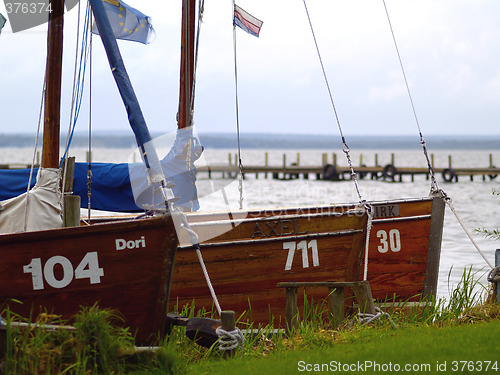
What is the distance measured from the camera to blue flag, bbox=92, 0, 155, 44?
13773 mm

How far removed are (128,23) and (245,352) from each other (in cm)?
841

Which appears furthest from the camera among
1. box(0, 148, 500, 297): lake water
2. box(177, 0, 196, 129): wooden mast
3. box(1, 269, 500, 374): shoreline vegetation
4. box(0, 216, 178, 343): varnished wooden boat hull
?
box(0, 148, 500, 297): lake water

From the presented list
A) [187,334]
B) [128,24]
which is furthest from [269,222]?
[128,24]

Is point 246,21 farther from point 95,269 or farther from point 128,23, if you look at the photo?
point 95,269

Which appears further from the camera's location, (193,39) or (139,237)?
(193,39)

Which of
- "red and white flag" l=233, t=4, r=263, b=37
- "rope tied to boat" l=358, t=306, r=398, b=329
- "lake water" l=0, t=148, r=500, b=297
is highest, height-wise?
"red and white flag" l=233, t=4, r=263, b=37

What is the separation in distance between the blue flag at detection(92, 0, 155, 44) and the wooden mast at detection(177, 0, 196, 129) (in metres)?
1.85

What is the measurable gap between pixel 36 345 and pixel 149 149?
2.48m

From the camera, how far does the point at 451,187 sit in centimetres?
5934

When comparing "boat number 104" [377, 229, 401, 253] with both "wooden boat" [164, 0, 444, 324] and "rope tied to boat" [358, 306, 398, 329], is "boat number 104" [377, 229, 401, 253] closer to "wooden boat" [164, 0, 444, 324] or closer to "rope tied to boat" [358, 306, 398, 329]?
"wooden boat" [164, 0, 444, 324]

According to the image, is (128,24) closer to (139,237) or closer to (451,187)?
(139,237)

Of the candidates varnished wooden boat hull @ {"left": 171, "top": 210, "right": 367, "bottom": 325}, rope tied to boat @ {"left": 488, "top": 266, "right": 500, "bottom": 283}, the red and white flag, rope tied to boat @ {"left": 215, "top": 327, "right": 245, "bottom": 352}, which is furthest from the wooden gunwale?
the red and white flag

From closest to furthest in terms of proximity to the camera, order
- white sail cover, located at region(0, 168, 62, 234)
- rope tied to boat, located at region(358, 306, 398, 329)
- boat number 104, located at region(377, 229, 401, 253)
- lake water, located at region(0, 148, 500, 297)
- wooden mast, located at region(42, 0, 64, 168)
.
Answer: rope tied to boat, located at region(358, 306, 398, 329), white sail cover, located at region(0, 168, 62, 234), wooden mast, located at region(42, 0, 64, 168), boat number 104, located at region(377, 229, 401, 253), lake water, located at region(0, 148, 500, 297)

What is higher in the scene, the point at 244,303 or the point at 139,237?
the point at 139,237
